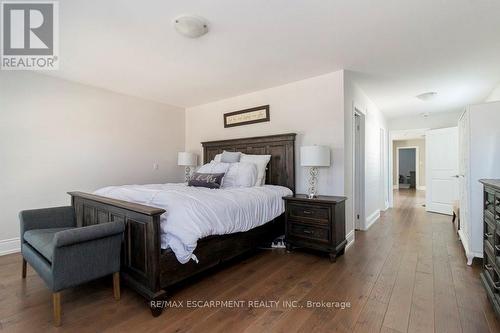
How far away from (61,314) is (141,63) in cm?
263

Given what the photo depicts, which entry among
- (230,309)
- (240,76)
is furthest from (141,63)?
(230,309)

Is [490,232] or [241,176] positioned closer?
[490,232]

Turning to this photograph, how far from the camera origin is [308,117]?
3398 mm

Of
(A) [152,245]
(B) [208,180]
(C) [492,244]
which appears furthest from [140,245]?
(C) [492,244]

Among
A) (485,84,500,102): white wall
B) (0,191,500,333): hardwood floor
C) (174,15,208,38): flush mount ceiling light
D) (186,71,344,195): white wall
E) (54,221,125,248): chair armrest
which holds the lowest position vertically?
(0,191,500,333): hardwood floor

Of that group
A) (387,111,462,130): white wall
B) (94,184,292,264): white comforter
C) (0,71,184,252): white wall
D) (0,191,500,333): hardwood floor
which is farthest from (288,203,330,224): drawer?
(387,111,462,130): white wall

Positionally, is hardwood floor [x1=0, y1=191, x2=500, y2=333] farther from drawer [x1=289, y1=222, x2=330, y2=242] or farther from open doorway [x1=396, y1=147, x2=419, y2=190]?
open doorway [x1=396, y1=147, x2=419, y2=190]

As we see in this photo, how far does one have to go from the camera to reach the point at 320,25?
2.12m

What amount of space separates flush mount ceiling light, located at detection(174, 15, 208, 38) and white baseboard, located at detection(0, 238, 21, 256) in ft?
11.0

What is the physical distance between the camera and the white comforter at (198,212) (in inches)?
73.4

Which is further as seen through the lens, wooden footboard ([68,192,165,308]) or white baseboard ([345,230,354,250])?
white baseboard ([345,230,354,250])

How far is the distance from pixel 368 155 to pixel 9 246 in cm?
552

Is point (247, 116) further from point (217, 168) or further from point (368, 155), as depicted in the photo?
point (368, 155)

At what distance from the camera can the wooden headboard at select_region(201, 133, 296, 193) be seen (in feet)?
11.4
